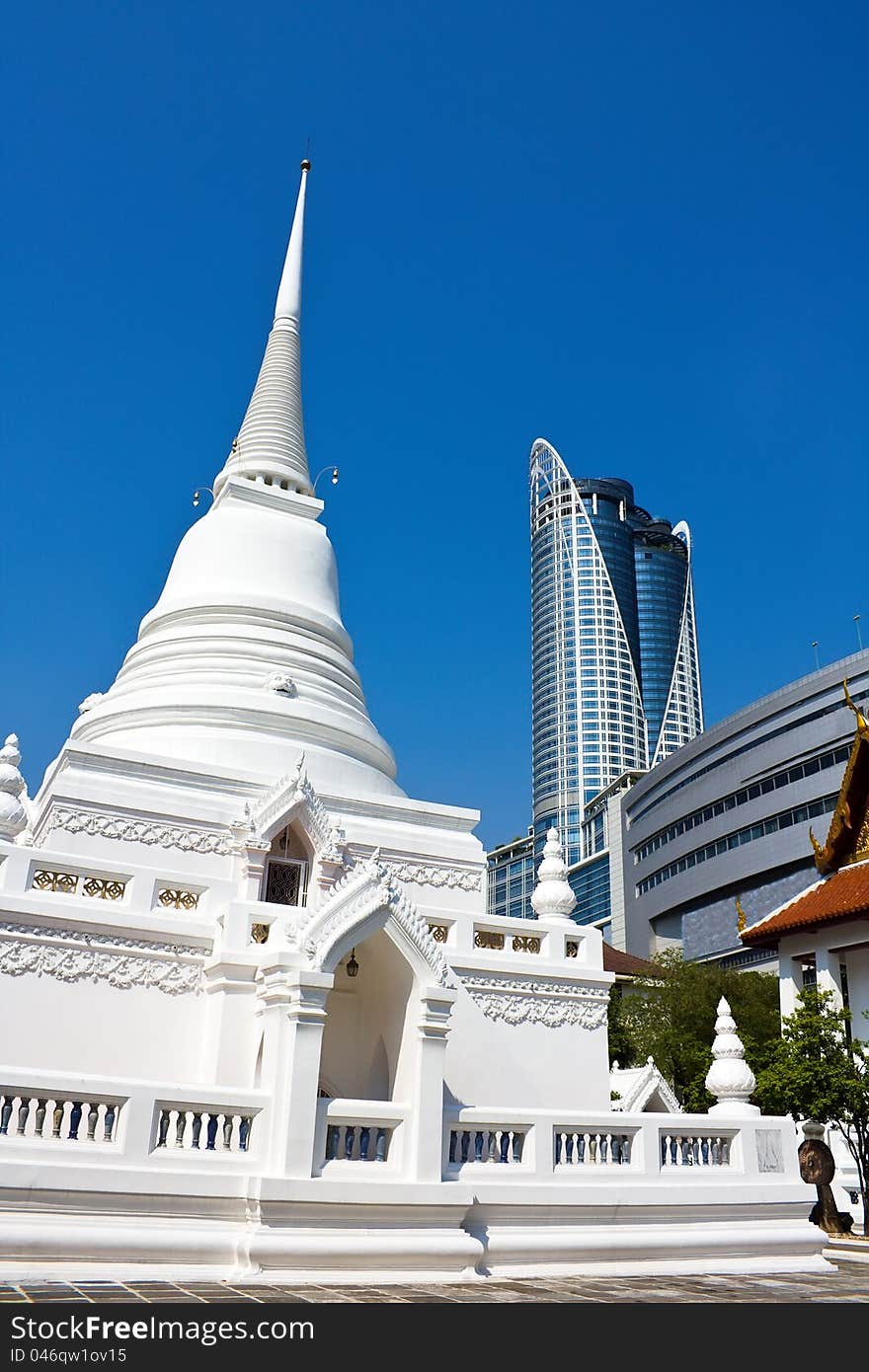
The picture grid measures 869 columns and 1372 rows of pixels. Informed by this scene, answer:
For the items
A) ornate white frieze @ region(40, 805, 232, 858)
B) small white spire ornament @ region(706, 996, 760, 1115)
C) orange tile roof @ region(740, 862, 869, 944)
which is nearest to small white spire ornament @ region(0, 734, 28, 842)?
ornate white frieze @ region(40, 805, 232, 858)

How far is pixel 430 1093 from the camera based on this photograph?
11.0m

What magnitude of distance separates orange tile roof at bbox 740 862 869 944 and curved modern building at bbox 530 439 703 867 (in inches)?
4427

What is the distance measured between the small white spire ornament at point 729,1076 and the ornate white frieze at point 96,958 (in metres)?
6.47

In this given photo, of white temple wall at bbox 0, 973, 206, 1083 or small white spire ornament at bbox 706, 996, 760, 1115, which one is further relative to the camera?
small white spire ornament at bbox 706, 996, 760, 1115

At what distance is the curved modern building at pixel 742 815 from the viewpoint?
64.6 m

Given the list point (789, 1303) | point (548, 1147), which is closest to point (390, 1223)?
point (548, 1147)

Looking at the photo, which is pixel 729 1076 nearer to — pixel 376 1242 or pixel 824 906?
pixel 376 1242

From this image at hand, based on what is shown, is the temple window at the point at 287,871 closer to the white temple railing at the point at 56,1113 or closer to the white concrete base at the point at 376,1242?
the white concrete base at the point at 376,1242

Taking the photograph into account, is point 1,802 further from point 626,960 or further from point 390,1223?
point 626,960

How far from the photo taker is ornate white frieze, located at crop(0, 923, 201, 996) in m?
12.9

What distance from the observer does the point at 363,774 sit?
19.2 metres

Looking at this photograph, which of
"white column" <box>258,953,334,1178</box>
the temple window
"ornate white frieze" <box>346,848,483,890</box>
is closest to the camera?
A: "white column" <box>258,953,334,1178</box>

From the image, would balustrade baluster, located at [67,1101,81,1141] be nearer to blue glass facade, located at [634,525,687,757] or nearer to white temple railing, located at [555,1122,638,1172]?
white temple railing, located at [555,1122,638,1172]

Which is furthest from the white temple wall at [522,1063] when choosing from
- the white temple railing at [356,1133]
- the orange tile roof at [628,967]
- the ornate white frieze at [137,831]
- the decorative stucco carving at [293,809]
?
the orange tile roof at [628,967]
